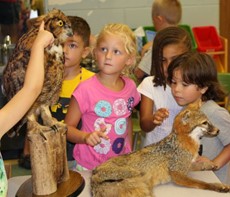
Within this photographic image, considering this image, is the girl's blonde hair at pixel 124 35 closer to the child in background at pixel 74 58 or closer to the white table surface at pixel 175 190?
the child in background at pixel 74 58

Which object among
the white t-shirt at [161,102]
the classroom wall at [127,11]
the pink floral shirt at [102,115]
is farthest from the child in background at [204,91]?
the classroom wall at [127,11]

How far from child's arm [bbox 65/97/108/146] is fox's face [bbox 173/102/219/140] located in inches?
10.3

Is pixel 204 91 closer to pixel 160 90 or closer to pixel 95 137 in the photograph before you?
pixel 160 90

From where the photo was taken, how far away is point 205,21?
157 inches

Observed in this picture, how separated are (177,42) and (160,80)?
0.19 meters

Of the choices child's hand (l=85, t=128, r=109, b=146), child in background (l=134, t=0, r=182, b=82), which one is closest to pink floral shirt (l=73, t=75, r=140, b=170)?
child's hand (l=85, t=128, r=109, b=146)

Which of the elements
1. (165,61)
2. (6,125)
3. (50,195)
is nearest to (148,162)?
(50,195)

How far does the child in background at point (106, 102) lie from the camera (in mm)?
1674

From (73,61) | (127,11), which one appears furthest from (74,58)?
(127,11)

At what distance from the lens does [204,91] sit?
5.71 ft

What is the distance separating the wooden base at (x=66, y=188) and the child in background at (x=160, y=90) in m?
0.44

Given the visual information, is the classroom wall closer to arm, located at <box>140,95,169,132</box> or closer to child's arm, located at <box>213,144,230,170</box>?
arm, located at <box>140,95,169,132</box>

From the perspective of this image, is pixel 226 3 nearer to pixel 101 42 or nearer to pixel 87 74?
pixel 87 74

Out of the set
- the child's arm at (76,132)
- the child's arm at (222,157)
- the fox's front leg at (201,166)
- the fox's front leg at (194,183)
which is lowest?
the child's arm at (222,157)
